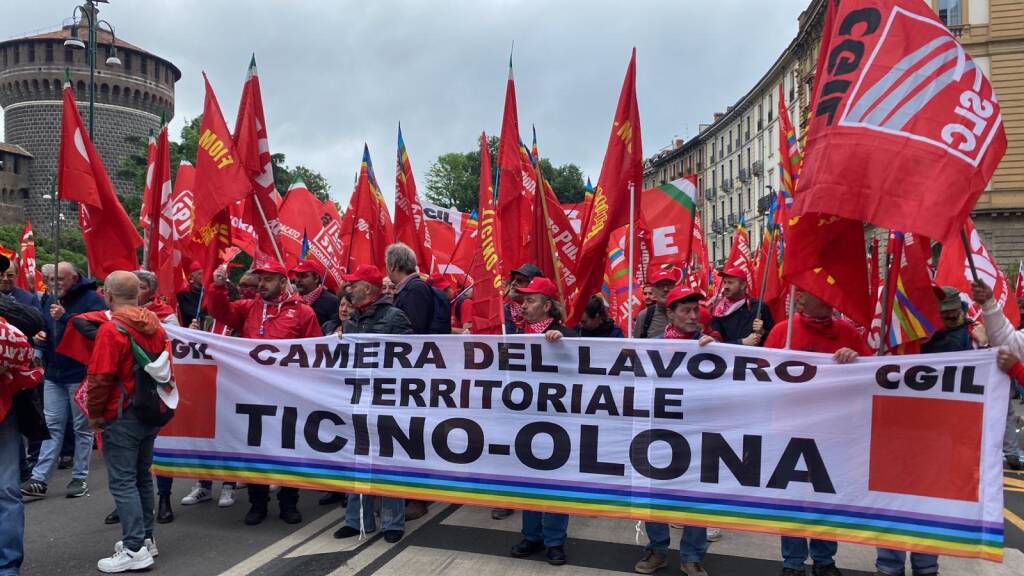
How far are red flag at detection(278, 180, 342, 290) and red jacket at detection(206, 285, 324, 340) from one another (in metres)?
3.30

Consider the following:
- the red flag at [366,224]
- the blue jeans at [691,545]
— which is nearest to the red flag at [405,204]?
the red flag at [366,224]

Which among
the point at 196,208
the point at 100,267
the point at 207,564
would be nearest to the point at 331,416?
the point at 207,564

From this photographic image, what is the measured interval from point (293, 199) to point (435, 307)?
5.76m

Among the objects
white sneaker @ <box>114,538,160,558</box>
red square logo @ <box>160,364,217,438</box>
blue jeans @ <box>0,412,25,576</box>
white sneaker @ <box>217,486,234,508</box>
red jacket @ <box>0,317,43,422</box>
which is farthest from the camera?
white sneaker @ <box>217,486,234,508</box>

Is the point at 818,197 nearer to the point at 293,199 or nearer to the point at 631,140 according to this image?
the point at 631,140

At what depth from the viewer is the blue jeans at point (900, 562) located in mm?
4262

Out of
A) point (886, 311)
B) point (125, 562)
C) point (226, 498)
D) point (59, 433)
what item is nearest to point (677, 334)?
point (886, 311)

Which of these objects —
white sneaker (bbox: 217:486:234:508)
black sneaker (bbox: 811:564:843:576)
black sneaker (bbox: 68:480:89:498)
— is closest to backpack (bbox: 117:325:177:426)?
white sneaker (bbox: 217:486:234:508)

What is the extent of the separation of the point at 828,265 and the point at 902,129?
809 millimetres

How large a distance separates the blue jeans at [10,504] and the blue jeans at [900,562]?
4.76 meters

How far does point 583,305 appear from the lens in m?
5.45

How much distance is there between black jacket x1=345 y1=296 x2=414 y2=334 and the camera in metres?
5.44

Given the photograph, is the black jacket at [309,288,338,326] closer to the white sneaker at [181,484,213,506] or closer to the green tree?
the white sneaker at [181,484,213,506]

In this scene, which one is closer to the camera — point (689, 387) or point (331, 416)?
point (689, 387)
